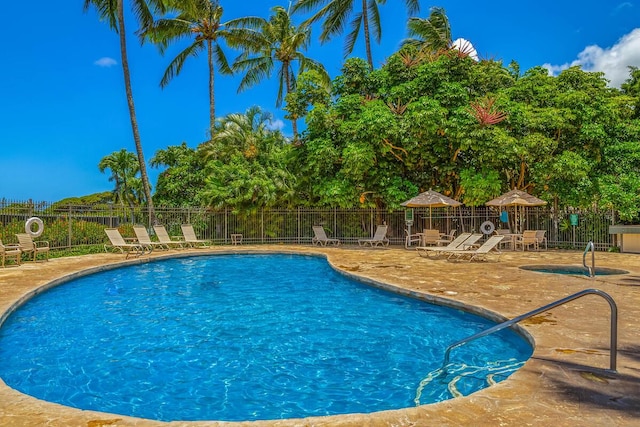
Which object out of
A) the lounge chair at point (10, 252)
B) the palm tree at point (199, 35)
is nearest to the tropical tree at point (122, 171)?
the palm tree at point (199, 35)

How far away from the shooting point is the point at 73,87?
27.7 m

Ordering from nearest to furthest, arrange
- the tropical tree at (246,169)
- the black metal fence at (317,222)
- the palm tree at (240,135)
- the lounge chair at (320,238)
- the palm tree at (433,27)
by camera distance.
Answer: the black metal fence at (317,222)
the tropical tree at (246,169)
the lounge chair at (320,238)
the palm tree at (240,135)
the palm tree at (433,27)

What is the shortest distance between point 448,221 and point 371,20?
12.7m

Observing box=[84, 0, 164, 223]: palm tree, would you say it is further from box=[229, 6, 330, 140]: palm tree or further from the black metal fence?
box=[229, 6, 330, 140]: palm tree

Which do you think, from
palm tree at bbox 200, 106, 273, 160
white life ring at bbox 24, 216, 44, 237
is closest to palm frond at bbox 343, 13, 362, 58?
palm tree at bbox 200, 106, 273, 160

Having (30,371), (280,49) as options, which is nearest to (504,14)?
(280,49)

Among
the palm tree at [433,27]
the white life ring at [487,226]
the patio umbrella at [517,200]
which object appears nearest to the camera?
the patio umbrella at [517,200]

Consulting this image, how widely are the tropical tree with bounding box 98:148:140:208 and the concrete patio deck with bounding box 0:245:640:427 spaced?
3023 centimetres

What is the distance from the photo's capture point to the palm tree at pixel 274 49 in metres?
25.4

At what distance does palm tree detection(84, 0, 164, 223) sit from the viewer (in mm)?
18828

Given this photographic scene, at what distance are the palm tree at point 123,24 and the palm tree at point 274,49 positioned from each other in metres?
5.76

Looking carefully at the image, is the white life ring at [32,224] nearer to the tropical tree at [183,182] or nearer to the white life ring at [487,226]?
the tropical tree at [183,182]

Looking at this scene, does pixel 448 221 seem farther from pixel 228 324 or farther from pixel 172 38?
pixel 172 38

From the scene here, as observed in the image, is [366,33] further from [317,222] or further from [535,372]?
[535,372]
